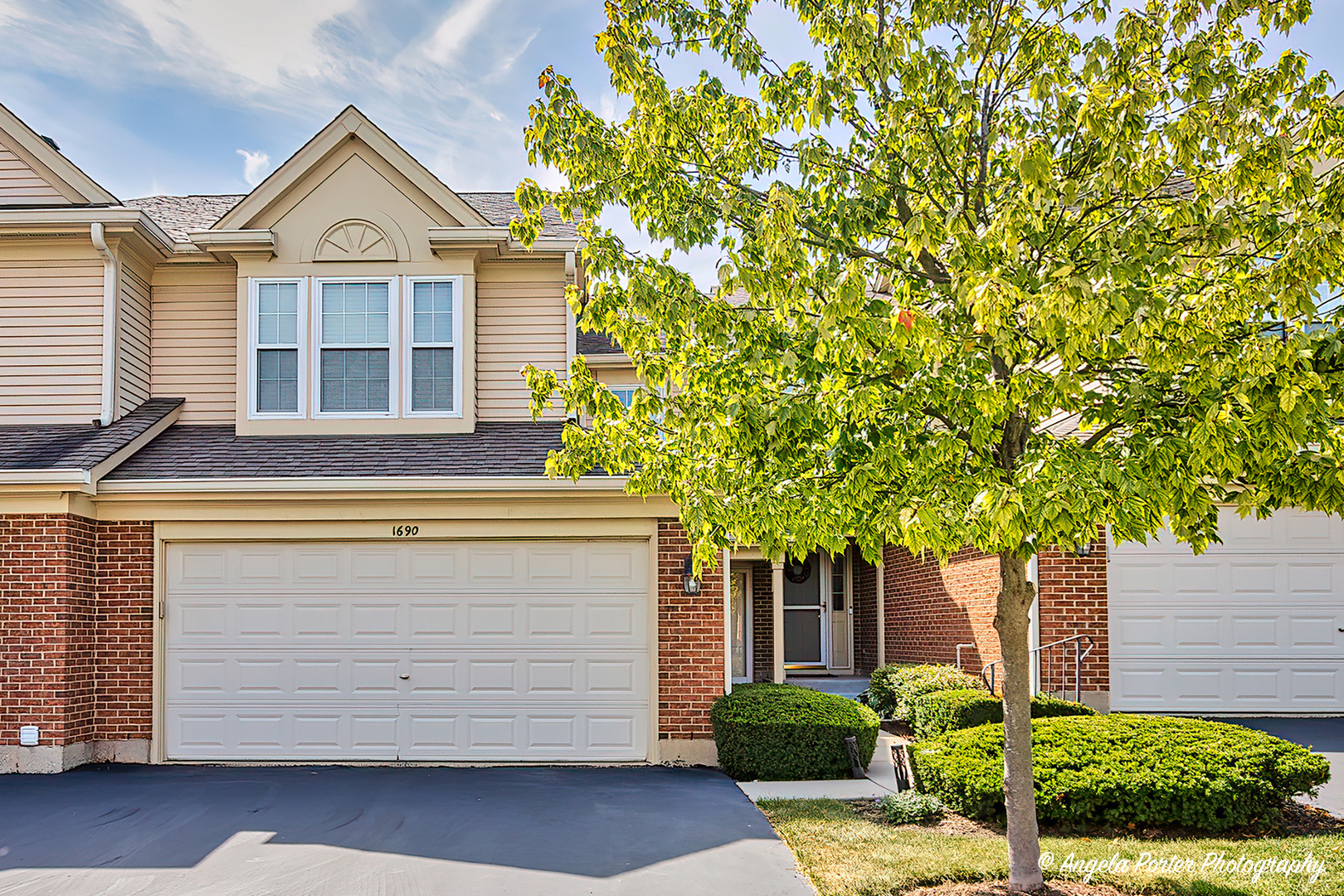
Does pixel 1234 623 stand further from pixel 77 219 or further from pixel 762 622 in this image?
pixel 77 219

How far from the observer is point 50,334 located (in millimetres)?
11062

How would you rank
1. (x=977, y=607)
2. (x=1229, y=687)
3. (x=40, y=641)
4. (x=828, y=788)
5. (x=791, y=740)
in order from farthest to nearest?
(x=977, y=607)
(x=1229, y=687)
(x=40, y=641)
(x=791, y=740)
(x=828, y=788)

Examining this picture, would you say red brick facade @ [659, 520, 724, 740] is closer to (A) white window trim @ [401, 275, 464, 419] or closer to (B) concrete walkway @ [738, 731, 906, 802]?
(B) concrete walkway @ [738, 731, 906, 802]

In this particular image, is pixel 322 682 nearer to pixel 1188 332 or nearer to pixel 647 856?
pixel 647 856

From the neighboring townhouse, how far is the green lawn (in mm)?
3273

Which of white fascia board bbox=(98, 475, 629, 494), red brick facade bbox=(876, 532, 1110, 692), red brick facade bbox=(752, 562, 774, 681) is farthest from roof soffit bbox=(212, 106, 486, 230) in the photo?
red brick facade bbox=(752, 562, 774, 681)

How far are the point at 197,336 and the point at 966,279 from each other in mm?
9984

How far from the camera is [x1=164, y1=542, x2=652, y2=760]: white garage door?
10.3m

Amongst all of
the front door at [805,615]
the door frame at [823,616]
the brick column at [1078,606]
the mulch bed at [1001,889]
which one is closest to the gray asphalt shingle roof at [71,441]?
the mulch bed at [1001,889]

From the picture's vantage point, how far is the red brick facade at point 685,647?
10.1 meters

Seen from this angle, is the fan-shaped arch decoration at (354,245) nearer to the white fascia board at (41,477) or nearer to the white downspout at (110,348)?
the white downspout at (110,348)

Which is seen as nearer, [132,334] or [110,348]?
[110,348]

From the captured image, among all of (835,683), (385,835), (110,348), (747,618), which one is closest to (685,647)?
(385,835)

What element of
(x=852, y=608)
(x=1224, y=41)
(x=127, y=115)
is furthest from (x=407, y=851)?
(x=852, y=608)
